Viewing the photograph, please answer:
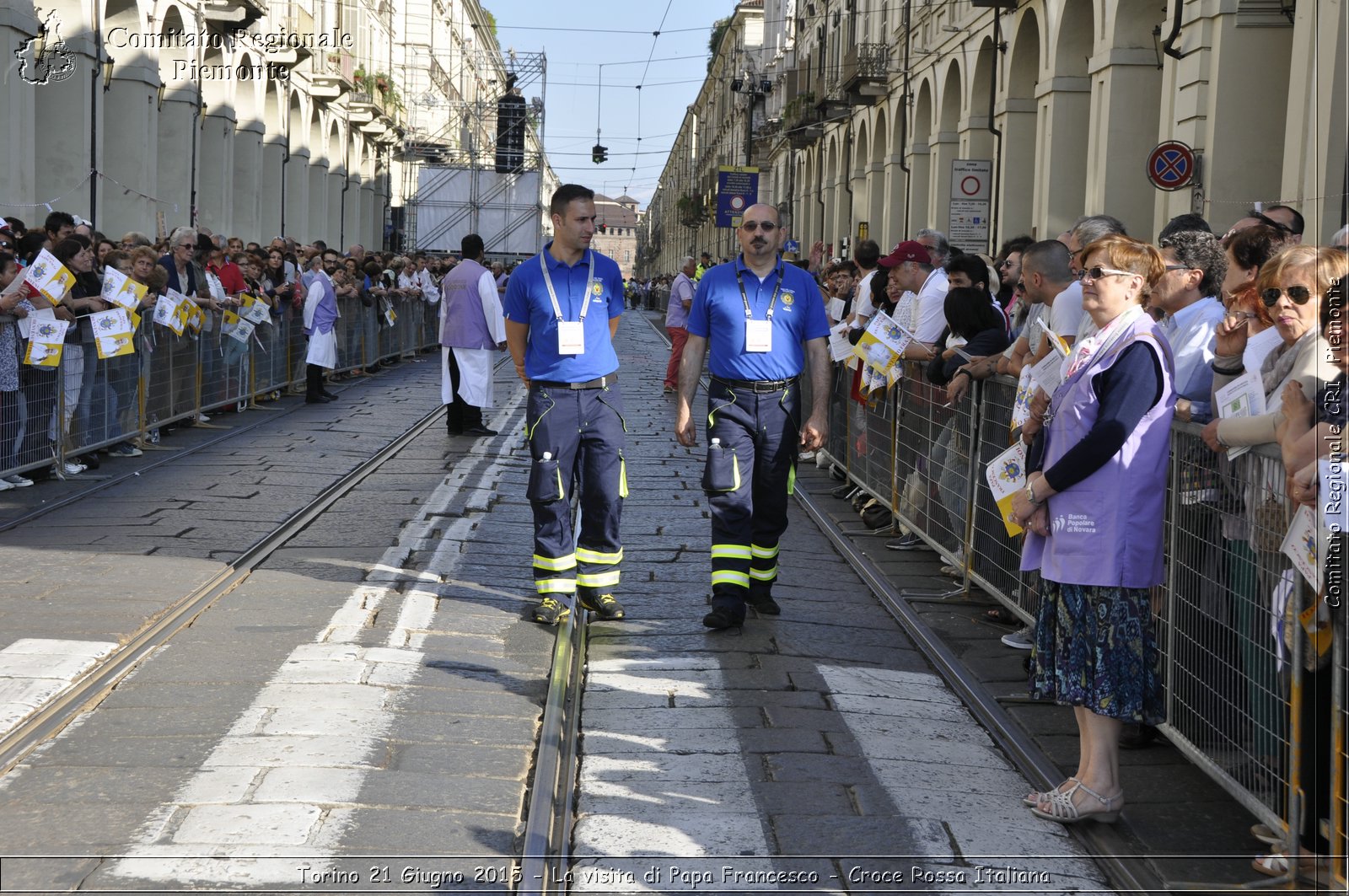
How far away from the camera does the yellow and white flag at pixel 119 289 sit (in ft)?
38.3

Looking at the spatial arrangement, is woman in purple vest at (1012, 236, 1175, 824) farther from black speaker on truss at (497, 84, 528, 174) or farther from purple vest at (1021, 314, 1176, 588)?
black speaker on truss at (497, 84, 528, 174)

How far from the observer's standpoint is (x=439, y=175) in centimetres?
4059

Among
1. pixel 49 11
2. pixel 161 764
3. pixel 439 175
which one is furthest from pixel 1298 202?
pixel 439 175

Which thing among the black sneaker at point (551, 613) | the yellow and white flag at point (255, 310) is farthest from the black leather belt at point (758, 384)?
the yellow and white flag at point (255, 310)

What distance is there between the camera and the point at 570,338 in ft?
23.4

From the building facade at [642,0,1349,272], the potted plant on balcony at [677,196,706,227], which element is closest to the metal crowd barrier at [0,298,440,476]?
the building facade at [642,0,1349,272]

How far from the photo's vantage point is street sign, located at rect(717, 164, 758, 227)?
4309 cm

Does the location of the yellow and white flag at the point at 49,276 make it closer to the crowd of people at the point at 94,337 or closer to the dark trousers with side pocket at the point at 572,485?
the crowd of people at the point at 94,337

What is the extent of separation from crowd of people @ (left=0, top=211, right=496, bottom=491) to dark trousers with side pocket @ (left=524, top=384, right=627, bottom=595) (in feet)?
15.8

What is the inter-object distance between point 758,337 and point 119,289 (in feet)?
21.5

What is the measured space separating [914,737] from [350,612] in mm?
2687

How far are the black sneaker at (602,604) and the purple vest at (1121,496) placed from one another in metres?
2.87

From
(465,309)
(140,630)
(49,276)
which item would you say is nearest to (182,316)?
(465,309)

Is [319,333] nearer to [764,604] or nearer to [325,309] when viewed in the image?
[325,309]
